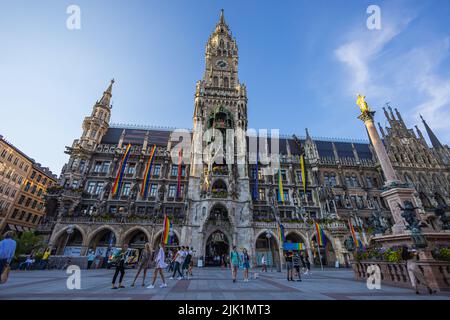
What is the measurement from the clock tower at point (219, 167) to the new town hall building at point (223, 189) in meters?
0.16

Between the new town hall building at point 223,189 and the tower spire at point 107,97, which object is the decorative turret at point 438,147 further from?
the tower spire at point 107,97

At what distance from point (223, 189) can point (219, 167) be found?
3952 mm

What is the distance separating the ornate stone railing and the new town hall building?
12.9 metres

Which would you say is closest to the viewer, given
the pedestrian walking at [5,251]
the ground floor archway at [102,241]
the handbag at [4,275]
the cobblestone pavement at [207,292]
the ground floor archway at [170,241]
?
the cobblestone pavement at [207,292]

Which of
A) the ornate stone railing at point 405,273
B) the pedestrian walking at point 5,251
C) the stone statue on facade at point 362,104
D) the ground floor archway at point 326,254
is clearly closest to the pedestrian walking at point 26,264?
the pedestrian walking at point 5,251

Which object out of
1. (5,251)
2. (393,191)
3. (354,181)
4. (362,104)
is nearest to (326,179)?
(354,181)

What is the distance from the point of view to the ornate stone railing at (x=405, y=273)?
7598 mm

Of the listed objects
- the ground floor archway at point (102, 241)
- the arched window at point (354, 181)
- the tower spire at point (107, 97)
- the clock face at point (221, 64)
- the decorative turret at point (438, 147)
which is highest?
the clock face at point (221, 64)

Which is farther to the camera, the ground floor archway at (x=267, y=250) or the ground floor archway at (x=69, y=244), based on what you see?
the ground floor archway at (x=267, y=250)

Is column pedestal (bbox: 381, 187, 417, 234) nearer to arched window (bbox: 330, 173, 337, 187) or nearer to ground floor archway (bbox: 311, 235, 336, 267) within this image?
ground floor archway (bbox: 311, 235, 336, 267)

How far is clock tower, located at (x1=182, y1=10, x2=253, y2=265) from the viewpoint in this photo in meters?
27.1
